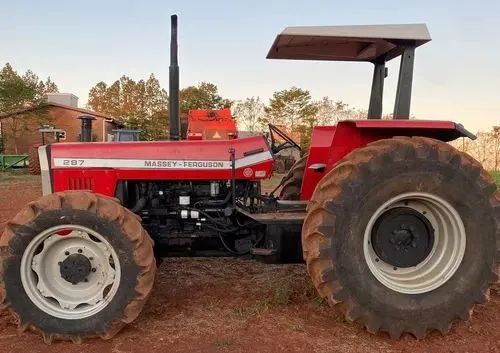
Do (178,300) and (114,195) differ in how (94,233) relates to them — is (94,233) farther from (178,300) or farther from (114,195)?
(178,300)

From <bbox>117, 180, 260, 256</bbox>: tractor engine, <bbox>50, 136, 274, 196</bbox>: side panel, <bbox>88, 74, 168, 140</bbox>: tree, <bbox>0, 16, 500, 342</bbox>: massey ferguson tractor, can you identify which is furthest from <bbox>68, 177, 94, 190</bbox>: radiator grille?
<bbox>88, 74, 168, 140</bbox>: tree

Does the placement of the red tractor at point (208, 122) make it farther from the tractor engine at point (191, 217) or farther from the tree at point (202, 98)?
the tractor engine at point (191, 217)

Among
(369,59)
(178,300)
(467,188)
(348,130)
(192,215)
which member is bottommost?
(178,300)

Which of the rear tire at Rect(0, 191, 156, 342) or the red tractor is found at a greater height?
the red tractor

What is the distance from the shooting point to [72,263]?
130 inches

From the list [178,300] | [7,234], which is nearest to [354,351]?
[178,300]

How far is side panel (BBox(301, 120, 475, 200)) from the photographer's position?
3.38 m

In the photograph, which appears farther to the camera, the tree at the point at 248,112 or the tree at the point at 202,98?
the tree at the point at 248,112

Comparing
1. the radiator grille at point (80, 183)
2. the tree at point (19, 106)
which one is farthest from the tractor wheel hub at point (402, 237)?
the tree at point (19, 106)

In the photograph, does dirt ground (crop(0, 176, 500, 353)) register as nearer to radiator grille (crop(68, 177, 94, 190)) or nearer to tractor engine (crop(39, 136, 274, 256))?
tractor engine (crop(39, 136, 274, 256))

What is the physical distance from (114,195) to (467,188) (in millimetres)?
2658

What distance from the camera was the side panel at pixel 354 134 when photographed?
3377 mm

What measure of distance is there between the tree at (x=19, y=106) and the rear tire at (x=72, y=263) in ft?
84.8

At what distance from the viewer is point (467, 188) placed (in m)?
3.23
